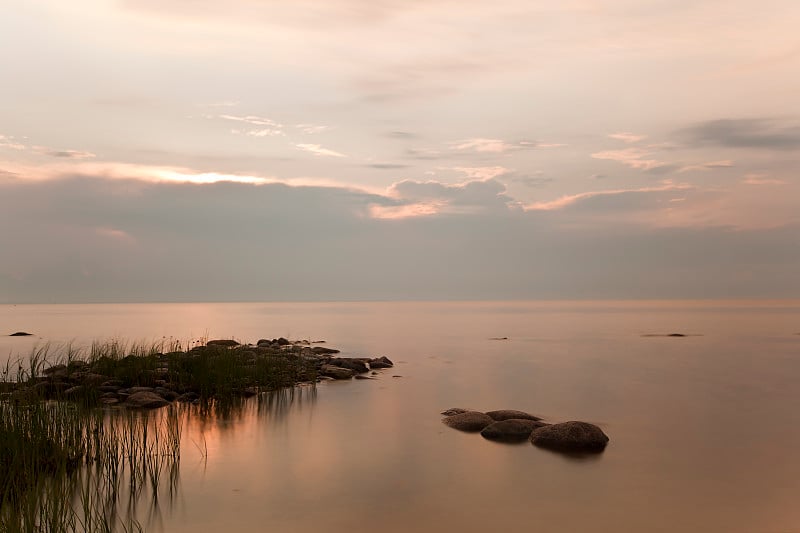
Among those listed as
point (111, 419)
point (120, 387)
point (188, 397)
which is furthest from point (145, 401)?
point (111, 419)

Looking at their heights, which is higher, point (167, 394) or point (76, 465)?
point (167, 394)

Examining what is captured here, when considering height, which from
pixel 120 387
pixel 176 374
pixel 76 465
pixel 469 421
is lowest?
pixel 469 421

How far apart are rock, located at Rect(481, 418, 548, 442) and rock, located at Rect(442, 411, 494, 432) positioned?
63cm

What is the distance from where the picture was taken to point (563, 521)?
34.7 feet

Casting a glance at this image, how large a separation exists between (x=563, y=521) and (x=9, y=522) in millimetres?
8220

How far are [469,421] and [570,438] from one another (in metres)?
3.29

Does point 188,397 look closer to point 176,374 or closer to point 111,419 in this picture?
point 176,374

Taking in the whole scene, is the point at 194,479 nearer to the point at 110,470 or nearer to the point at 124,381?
the point at 110,470

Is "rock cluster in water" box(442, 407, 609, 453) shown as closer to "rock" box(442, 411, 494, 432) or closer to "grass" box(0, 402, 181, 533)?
"rock" box(442, 411, 494, 432)

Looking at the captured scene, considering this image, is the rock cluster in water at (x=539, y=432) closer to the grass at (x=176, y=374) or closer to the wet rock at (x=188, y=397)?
the grass at (x=176, y=374)

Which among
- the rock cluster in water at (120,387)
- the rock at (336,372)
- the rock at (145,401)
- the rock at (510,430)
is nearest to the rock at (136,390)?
the rock cluster in water at (120,387)

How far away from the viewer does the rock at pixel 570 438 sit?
580 inches

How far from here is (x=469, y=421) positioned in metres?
17.4

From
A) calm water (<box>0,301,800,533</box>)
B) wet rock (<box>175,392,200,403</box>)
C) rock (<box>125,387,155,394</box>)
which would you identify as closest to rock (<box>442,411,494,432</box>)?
calm water (<box>0,301,800,533</box>)
